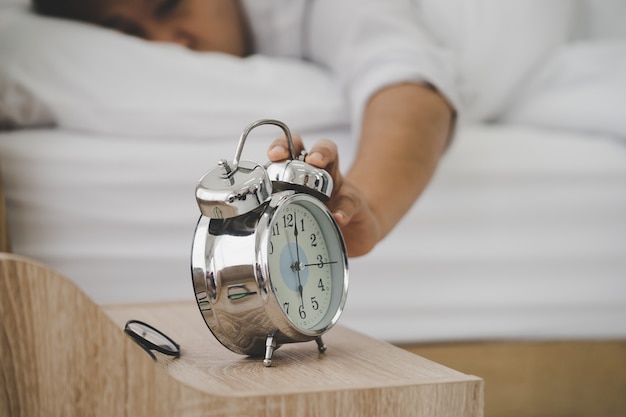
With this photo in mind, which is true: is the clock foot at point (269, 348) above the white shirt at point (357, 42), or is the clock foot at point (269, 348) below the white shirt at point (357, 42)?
below

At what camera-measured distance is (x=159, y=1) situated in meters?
1.51

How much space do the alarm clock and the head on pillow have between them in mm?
899

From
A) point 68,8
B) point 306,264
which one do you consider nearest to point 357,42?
point 68,8

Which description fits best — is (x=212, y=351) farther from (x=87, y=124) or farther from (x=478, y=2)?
(x=478, y=2)

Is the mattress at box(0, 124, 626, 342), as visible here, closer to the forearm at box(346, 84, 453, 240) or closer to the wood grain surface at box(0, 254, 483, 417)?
the forearm at box(346, 84, 453, 240)

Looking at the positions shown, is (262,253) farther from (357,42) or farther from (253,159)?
(357,42)

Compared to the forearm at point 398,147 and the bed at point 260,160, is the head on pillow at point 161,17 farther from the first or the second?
the forearm at point 398,147

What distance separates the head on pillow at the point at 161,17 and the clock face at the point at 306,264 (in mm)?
921

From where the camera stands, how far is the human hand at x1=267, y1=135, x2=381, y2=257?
70 centimetres

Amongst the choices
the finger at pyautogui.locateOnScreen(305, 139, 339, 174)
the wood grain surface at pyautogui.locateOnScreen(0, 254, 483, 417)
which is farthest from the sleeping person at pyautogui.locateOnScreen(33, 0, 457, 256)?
the wood grain surface at pyautogui.locateOnScreen(0, 254, 483, 417)

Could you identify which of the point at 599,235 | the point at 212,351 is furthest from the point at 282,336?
the point at 599,235

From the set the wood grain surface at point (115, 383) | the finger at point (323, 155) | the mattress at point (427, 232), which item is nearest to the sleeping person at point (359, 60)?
the finger at point (323, 155)

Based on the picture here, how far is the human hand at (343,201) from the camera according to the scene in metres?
Answer: 0.70

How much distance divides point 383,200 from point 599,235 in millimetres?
494
